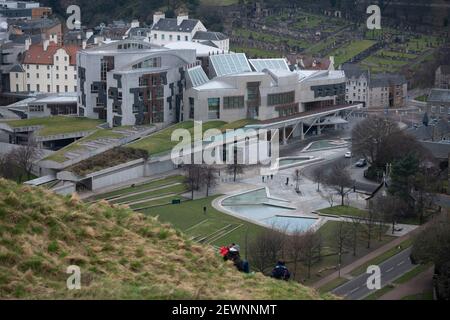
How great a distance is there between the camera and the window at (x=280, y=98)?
43.4m

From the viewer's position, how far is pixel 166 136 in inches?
1510

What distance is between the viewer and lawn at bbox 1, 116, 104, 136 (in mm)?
38344

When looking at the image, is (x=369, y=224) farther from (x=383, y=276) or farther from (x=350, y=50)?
(x=350, y=50)

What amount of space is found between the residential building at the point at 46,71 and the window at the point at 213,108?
9.89 metres

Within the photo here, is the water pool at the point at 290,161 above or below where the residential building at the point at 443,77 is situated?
below

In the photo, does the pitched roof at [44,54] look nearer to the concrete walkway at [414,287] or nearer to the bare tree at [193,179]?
the bare tree at [193,179]

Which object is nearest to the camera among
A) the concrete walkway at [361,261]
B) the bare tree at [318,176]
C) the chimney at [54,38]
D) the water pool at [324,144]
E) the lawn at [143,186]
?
the concrete walkway at [361,261]

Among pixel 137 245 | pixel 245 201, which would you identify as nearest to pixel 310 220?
pixel 245 201

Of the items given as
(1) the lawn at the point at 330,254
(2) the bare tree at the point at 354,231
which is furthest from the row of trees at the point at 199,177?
(2) the bare tree at the point at 354,231

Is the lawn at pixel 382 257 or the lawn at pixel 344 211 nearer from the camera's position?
the lawn at pixel 382 257

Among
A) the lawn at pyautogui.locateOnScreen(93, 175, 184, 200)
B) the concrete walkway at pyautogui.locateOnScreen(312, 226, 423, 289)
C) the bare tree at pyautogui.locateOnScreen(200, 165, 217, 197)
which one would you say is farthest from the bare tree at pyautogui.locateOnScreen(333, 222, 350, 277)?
the lawn at pyautogui.locateOnScreen(93, 175, 184, 200)

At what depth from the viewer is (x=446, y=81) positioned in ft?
183

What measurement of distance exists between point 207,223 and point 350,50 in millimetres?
37570
